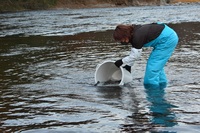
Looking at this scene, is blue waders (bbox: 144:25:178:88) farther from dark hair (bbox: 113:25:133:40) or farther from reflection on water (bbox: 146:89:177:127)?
dark hair (bbox: 113:25:133:40)

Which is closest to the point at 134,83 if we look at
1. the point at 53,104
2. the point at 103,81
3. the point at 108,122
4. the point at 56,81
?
the point at 103,81

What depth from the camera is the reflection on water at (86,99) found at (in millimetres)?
6402

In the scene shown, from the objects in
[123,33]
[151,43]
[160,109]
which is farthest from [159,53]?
[160,109]

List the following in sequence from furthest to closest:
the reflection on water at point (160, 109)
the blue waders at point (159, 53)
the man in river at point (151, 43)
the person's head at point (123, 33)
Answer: the blue waders at point (159, 53) → the man in river at point (151, 43) → the person's head at point (123, 33) → the reflection on water at point (160, 109)

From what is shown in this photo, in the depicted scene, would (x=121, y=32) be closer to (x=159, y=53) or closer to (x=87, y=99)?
(x=159, y=53)

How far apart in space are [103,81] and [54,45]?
8.77 m

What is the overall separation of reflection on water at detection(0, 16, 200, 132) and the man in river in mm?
378

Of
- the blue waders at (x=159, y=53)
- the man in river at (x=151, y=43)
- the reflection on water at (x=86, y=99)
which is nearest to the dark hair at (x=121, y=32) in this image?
the man in river at (x=151, y=43)

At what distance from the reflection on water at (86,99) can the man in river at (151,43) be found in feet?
1.24

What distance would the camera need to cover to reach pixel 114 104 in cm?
765

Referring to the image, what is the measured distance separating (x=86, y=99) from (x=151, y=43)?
189 centimetres

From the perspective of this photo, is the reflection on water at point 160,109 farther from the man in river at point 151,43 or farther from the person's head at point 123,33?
the person's head at point 123,33

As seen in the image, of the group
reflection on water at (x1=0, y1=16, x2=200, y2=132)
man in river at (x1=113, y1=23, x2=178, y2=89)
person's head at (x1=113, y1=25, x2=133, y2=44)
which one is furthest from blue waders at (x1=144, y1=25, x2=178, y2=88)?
person's head at (x1=113, y1=25, x2=133, y2=44)

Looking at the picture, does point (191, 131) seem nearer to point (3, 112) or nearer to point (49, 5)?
point (3, 112)
